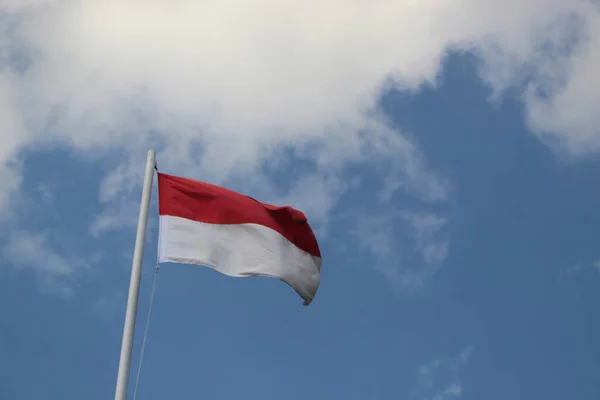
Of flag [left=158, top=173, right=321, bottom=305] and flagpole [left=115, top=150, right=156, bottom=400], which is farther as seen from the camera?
flag [left=158, top=173, right=321, bottom=305]

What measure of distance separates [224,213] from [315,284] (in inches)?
130

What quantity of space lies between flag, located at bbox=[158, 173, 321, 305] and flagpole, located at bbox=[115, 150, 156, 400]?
0.81 metres

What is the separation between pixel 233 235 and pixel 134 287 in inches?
142

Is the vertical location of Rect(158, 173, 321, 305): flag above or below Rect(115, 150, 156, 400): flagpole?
above

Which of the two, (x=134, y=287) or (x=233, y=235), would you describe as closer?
(x=134, y=287)

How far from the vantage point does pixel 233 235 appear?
61.4 ft

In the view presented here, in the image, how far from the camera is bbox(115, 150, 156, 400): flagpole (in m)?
14.9

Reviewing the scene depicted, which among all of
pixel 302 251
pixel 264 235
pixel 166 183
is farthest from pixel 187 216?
pixel 302 251

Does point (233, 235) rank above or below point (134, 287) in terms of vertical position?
above

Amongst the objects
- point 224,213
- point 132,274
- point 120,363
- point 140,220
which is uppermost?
point 224,213

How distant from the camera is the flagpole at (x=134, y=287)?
48.7 feet

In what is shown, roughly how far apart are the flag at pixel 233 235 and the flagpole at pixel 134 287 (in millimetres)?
809

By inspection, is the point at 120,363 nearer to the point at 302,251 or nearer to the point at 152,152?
the point at 152,152

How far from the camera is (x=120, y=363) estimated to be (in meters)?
15.0
